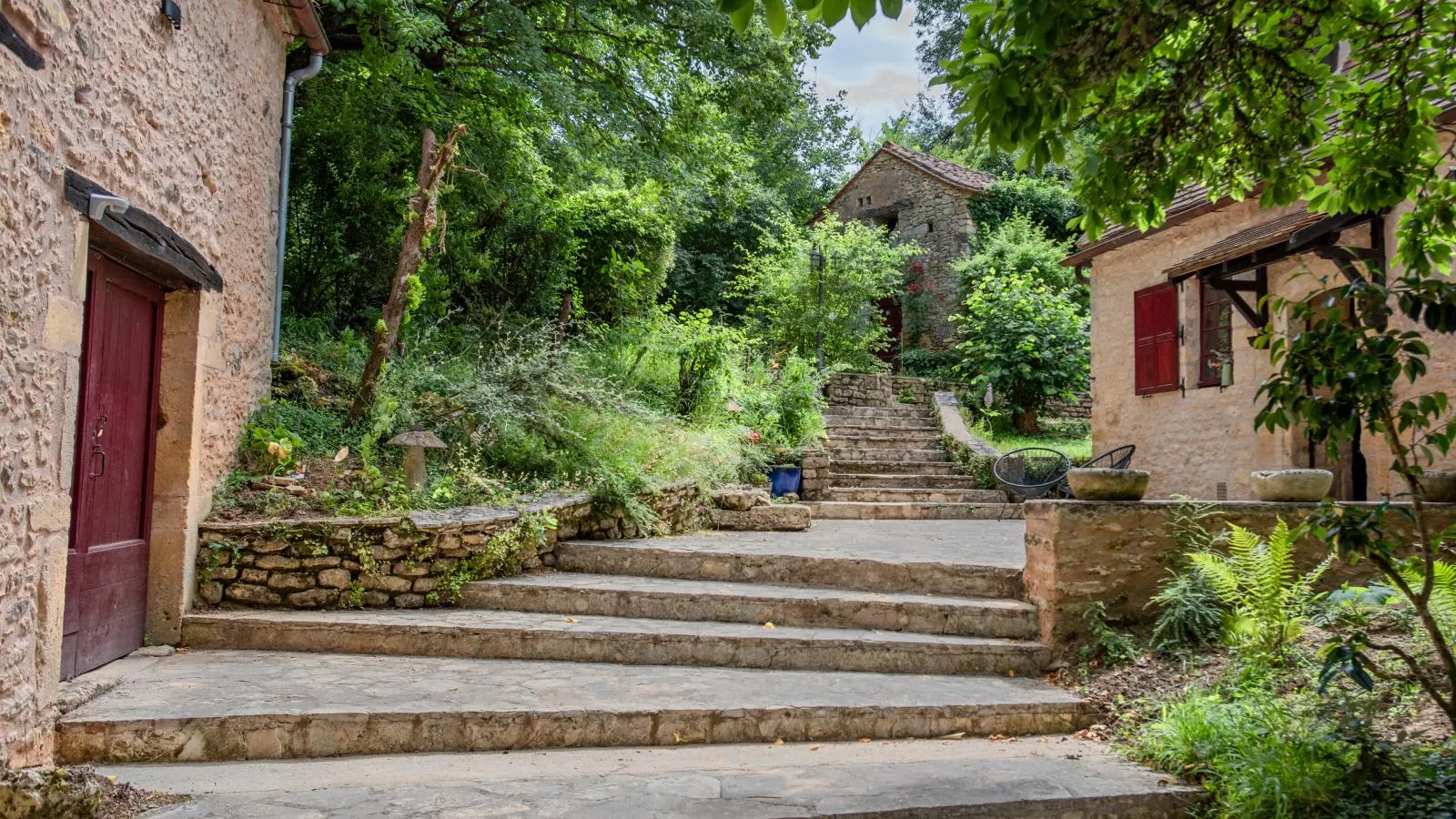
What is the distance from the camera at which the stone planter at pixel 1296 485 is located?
4.73m

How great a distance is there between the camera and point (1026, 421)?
13.6m

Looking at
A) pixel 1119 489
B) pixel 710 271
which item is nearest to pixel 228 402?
pixel 1119 489

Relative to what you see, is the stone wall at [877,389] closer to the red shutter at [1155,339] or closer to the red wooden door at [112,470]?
the red shutter at [1155,339]

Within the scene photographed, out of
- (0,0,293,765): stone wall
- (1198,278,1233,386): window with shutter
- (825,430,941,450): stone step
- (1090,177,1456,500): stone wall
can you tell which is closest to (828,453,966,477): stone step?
(825,430,941,450): stone step

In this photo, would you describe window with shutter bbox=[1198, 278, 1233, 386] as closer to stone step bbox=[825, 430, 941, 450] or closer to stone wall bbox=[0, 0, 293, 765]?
stone step bbox=[825, 430, 941, 450]

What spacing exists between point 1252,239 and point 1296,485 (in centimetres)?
331

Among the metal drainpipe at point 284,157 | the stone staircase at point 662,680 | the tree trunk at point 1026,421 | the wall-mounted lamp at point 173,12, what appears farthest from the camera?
the tree trunk at point 1026,421

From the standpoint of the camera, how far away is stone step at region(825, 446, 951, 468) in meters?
11.2

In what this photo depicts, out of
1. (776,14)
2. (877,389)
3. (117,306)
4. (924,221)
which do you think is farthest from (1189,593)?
(924,221)

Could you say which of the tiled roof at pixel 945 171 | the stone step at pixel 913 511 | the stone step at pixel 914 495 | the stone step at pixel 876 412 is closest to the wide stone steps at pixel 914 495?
the stone step at pixel 914 495

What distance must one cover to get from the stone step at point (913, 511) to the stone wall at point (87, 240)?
600cm

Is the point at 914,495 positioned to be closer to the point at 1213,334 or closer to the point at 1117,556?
the point at 1213,334

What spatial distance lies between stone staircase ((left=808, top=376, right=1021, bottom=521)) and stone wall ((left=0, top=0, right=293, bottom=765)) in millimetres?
6344

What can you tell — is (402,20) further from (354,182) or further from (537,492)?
(537,492)
